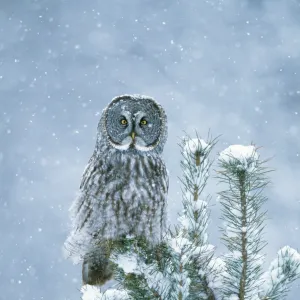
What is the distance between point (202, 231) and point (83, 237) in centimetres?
157

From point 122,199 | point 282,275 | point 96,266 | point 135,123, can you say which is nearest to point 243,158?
point 282,275

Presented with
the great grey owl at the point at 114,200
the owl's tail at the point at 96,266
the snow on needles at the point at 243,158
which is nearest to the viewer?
the snow on needles at the point at 243,158

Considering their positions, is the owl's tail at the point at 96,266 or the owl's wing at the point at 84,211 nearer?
the owl's tail at the point at 96,266

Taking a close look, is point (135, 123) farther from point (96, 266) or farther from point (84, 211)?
point (96, 266)

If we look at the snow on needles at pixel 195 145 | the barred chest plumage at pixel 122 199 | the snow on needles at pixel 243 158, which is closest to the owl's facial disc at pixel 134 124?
the barred chest plumage at pixel 122 199

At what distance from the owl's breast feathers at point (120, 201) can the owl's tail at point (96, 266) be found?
13cm

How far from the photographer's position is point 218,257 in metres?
1.74

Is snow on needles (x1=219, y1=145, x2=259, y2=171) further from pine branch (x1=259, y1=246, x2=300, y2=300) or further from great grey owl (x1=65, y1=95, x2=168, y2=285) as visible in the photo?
great grey owl (x1=65, y1=95, x2=168, y2=285)

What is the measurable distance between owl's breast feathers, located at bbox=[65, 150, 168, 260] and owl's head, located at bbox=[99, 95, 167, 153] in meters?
0.24

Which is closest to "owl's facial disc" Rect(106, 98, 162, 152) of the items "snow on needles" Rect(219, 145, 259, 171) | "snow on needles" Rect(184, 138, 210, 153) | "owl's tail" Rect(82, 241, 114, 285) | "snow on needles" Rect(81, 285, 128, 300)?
"owl's tail" Rect(82, 241, 114, 285)

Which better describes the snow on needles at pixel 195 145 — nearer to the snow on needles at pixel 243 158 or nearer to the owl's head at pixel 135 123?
the snow on needles at pixel 243 158

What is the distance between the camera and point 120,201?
311cm

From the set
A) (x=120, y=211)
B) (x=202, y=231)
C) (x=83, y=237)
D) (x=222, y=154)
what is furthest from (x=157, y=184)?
(x=222, y=154)

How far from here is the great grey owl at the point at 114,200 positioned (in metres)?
3.08
